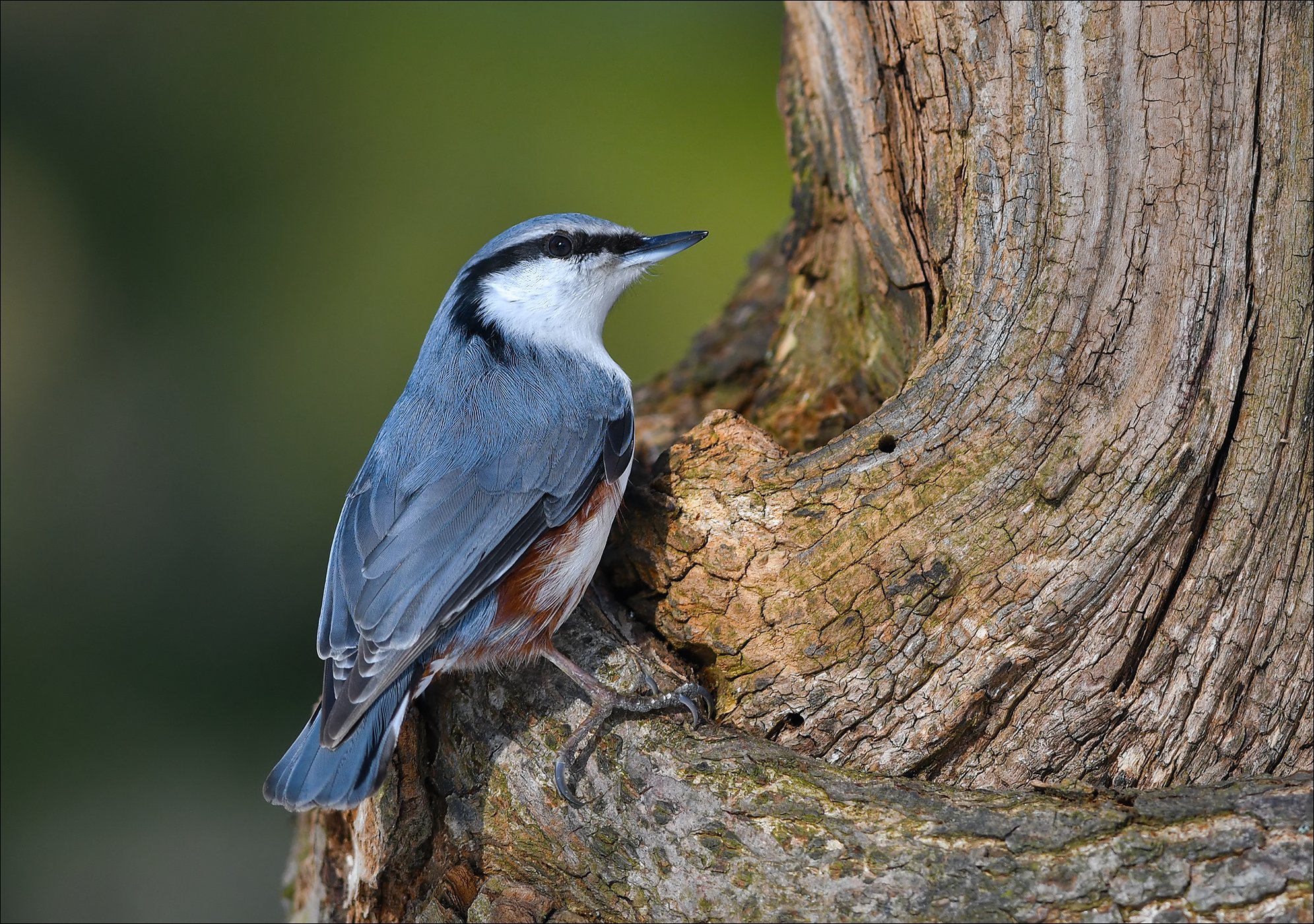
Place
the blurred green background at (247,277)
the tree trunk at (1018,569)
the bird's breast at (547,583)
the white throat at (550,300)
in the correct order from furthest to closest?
the blurred green background at (247,277)
the white throat at (550,300)
the bird's breast at (547,583)
the tree trunk at (1018,569)

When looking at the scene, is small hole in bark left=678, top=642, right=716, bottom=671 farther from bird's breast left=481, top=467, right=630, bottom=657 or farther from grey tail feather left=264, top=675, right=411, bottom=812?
grey tail feather left=264, top=675, right=411, bottom=812

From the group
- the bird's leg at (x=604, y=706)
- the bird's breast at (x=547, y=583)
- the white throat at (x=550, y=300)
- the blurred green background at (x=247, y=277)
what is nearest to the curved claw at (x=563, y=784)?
the bird's leg at (x=604, y=706)

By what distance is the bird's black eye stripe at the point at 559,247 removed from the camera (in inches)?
102

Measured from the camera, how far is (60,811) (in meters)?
3.90

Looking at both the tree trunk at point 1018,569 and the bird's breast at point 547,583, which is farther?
the bird's breast at point 547,583

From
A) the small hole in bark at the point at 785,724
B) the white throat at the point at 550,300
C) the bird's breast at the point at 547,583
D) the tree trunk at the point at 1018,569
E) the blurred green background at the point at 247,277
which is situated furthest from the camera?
the blurred green background at the point at 247,277

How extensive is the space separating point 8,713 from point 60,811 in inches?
15.9

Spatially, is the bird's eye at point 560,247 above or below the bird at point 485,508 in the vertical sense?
above

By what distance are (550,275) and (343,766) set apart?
1.24m

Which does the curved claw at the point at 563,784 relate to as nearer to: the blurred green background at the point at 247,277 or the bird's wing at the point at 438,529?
the bird's wing at the point at 438,529

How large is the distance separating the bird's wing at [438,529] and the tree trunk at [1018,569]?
9.3 inches

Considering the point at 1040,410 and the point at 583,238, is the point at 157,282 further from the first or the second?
the point at 1040,410

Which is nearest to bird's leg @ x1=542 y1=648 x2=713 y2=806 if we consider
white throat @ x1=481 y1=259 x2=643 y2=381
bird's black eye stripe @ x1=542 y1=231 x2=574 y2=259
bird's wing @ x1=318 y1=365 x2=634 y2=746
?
bird's wing @ x1=318 y1=365 x2=634 y2=746

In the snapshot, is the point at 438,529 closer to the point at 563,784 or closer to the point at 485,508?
the point at 485,508
